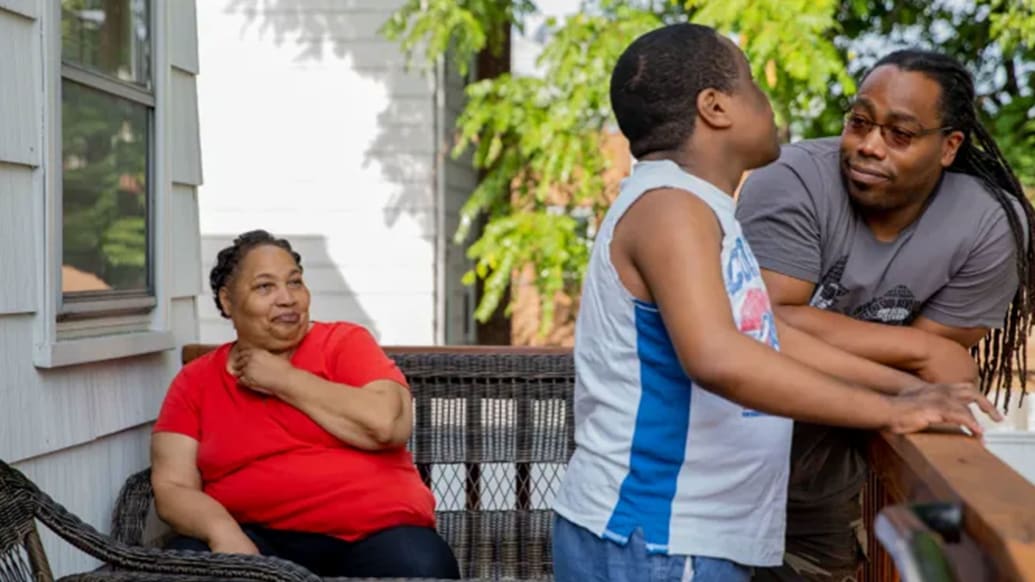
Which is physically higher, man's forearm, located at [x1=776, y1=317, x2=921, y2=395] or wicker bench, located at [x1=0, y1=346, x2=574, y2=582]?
man's forearm, located at [x1=776, y1=317, x2=921, y2=395]

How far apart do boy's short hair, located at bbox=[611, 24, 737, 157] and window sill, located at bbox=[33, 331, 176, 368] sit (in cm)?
144

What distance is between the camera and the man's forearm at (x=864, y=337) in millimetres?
2115

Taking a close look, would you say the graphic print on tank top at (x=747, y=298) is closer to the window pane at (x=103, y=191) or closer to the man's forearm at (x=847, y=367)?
the man's forearm at (x=847, y=367)

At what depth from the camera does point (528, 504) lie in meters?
3.59

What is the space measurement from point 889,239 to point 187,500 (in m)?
1.53

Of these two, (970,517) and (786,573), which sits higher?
(970,517)

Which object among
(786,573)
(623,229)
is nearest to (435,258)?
(786,573)

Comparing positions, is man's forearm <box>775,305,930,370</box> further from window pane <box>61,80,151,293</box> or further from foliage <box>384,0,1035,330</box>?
foliage <box>384,0,1035,330</box>

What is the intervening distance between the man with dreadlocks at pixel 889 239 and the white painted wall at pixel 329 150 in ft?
17.3

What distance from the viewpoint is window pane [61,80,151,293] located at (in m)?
3.07

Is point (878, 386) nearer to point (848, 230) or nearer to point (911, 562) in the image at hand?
point (848, 230)

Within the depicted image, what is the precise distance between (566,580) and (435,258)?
5.70 m

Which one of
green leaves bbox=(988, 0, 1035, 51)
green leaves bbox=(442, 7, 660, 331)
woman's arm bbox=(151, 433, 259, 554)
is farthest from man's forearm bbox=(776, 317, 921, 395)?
green leaves bbox=(988, 0, 1035, 51)

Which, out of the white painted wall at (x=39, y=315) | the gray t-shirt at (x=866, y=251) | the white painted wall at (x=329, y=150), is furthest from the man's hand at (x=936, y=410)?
the white painted wall at (x=329, y=150)
